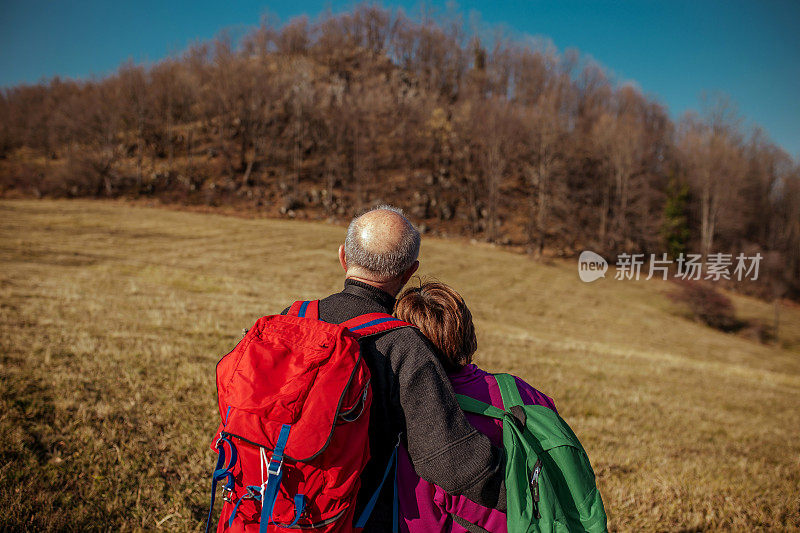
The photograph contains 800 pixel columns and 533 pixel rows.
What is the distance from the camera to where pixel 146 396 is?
17.0ft

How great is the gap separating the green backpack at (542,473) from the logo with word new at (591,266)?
38.9m

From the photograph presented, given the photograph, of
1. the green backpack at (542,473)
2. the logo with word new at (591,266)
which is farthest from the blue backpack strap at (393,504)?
the logo with word new at (591,266)

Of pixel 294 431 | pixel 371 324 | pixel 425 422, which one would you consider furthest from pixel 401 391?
pixel 294 431

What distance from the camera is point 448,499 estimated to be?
6.44 feet

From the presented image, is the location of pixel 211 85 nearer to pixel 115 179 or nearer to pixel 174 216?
pixel 115 179

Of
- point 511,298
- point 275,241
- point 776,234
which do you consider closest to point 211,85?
point 275,241

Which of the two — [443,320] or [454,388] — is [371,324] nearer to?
[443,320]

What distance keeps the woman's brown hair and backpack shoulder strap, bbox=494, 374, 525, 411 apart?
22 cm

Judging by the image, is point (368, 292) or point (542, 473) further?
point (368, 292)

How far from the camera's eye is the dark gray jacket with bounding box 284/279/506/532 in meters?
1.69

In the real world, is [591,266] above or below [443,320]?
below

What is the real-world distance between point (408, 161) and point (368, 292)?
6266cm

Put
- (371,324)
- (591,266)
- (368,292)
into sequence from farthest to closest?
(591,266)
(368,292)
(371,324)

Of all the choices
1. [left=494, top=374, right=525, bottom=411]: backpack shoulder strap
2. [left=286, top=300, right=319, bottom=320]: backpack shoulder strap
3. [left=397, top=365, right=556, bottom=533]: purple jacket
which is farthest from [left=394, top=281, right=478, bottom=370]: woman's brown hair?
[left=286, top=300, right=319, bottom=320]: backpack shoulder strap
